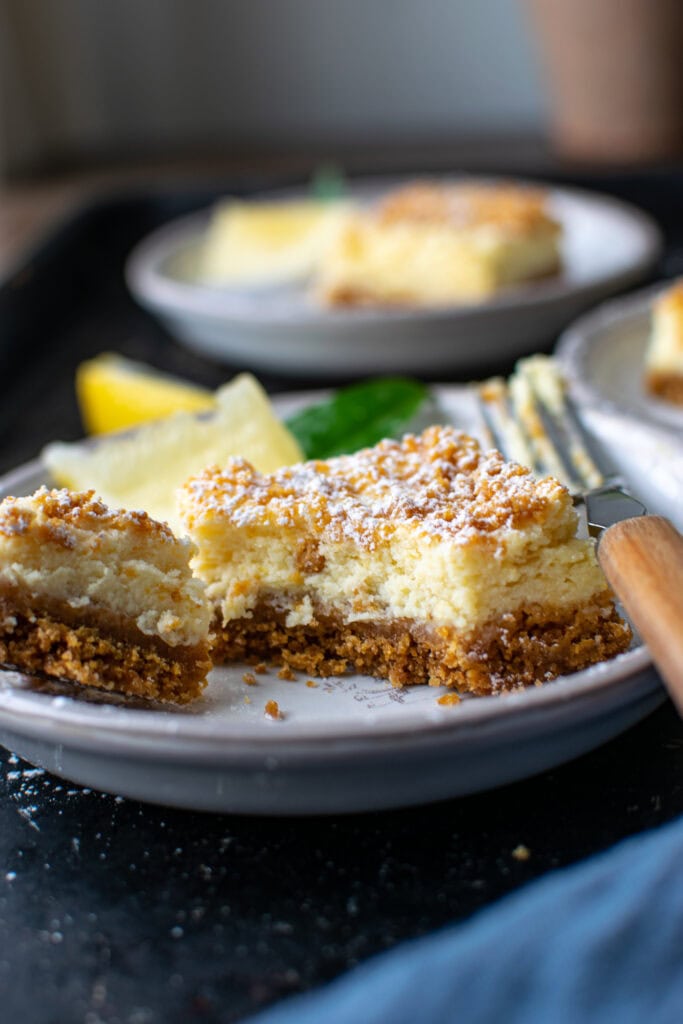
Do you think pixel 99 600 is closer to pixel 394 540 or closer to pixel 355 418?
pixel 394 540

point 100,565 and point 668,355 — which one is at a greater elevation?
point 100,565

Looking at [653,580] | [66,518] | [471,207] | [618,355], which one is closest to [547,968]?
[653,580]

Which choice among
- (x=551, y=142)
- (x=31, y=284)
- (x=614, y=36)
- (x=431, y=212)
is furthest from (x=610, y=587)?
(x=551, y=142)

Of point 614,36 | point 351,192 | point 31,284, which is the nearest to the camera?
point 31,284

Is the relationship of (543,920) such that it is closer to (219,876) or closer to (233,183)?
(219,876)

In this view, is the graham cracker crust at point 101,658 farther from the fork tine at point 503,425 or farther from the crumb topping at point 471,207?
the crumb topping at point 471,207

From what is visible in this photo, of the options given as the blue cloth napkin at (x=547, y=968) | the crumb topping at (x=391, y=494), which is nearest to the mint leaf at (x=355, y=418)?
the crumb topping at (x=391, y=494)

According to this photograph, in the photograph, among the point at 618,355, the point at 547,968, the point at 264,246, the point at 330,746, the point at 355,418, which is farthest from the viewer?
the point at 264,246
